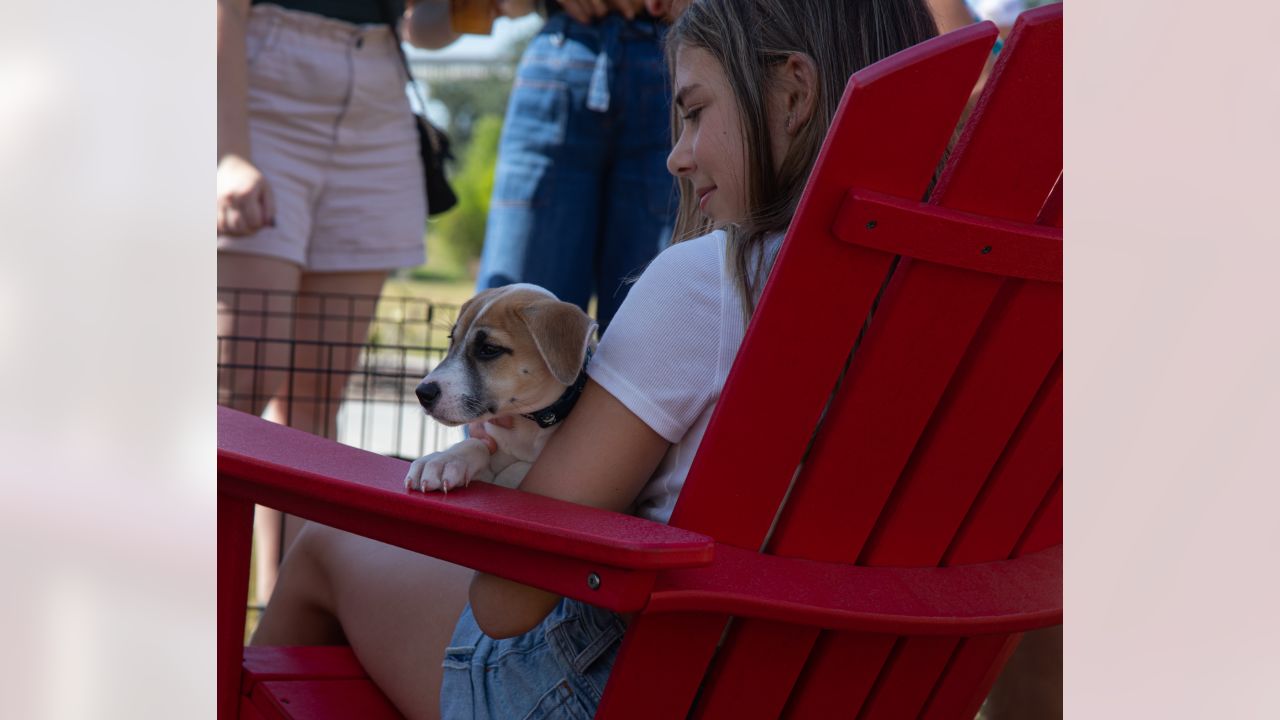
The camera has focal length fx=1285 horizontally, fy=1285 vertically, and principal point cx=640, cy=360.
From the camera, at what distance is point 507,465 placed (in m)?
1.84

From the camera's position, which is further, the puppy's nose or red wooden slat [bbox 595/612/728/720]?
the puppy's nose

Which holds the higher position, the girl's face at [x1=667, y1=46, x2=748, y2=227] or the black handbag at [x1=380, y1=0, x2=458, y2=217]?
the girl's face at [x1=667, y1=46, x2=748, y2=227]

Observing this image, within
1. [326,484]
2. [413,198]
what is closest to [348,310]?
[413,198]

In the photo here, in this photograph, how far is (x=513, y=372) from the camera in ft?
5.70

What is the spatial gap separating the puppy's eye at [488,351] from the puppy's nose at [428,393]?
2.8 inches

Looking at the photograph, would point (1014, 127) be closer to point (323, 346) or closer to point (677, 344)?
point (677, 344)

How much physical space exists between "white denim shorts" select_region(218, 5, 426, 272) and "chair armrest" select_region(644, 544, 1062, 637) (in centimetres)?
210

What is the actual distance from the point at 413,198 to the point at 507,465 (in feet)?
5.94

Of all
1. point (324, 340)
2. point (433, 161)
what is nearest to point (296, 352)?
Answer: point (324, 340)

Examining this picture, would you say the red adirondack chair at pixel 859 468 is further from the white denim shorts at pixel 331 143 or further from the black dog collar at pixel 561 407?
the white denim shorts at pixel 331 143

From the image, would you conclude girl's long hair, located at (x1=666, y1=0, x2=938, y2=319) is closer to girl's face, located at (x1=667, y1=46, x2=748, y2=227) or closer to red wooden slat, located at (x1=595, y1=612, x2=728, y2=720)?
girl's face, located at (x1=667, y1=46, x2=748, y2=227)

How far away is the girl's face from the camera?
1.67m

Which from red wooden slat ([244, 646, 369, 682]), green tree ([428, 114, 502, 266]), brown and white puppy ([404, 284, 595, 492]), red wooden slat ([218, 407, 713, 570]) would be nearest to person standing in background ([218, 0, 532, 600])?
red wooden slat ([244, 646, 369, 682])
